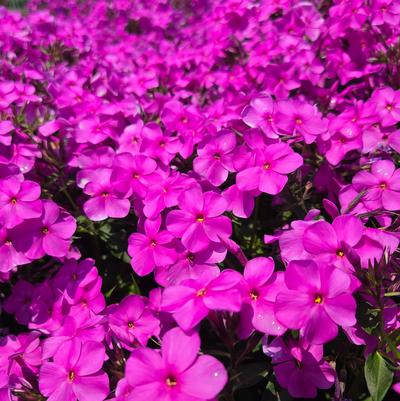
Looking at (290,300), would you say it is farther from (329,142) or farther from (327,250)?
(329,142)

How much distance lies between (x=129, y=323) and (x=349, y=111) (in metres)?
1.05

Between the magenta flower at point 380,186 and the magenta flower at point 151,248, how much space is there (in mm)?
570

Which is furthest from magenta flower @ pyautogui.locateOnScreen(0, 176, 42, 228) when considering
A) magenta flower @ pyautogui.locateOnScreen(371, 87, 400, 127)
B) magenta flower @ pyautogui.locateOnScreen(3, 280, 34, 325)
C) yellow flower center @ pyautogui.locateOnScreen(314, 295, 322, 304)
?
magenta flower @ pyautogui.locateOnScreen(371, 87, 400, 127)

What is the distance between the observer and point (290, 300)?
0.96 m

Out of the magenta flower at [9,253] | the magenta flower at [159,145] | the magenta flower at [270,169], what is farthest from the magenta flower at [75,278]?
the magenta flower at [270,169]

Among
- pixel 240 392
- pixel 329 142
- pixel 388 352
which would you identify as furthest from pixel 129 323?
pixel 329 142

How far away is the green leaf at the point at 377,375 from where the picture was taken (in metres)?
1.10

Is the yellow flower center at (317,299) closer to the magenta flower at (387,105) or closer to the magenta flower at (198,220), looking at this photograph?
the magenta flower at (198,220)

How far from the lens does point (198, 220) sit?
4.04 ft

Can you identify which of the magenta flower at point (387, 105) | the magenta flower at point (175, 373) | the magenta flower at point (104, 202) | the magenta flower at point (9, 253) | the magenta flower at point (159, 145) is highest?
the magenta flower at point (387, 105)

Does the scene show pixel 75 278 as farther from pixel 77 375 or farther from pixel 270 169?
pixel 270 169

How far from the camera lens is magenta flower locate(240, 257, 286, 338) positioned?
1.01m

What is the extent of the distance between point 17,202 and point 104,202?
0.26 metres

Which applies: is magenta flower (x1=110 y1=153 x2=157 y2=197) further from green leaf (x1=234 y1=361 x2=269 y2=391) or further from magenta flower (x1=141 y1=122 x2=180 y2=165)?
green leaf (x1=234 y1=361 x2=269 y2=391)
